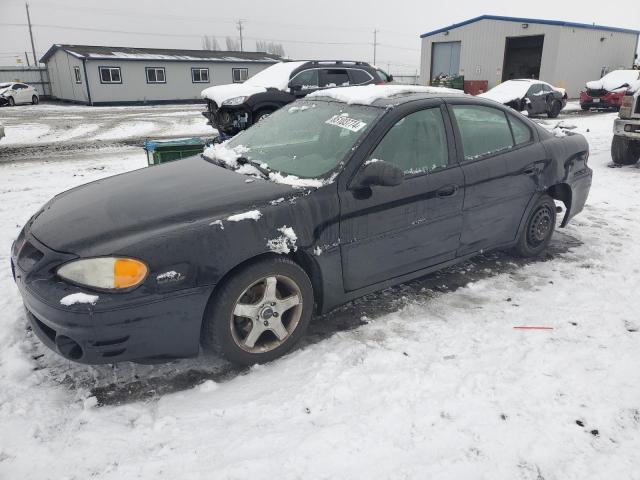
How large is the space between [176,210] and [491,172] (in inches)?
99.3

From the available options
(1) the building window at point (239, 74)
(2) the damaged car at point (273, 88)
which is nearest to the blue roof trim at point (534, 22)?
(1) the building window at point (239, 74)

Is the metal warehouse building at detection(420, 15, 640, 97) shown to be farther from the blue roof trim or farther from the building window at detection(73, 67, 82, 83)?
the building window at detection(73, 67, 82, 83)

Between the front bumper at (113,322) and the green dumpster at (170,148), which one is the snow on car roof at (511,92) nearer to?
the green dumpster at (170,148)

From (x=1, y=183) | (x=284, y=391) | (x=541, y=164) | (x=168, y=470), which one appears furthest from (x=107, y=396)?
(x=1, y=183)

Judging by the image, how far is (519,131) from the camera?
4.27 metres

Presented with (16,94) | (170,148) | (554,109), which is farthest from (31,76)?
(170,148)

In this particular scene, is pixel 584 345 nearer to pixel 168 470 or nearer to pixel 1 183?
pixel 168 470

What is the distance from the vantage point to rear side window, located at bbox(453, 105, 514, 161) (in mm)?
3797

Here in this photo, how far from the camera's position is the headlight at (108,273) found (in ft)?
8.05

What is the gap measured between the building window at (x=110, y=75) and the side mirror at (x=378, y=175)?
1218 inches

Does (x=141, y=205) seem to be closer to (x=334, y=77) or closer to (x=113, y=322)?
(x=113, y=322)

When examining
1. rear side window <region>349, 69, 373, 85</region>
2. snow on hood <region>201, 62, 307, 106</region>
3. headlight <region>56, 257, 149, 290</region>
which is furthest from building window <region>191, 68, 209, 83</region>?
headlight <region>56, 257, 149, 290</region>

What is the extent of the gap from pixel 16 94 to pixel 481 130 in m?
33.0

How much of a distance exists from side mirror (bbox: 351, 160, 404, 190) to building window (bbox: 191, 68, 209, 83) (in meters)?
32.0
